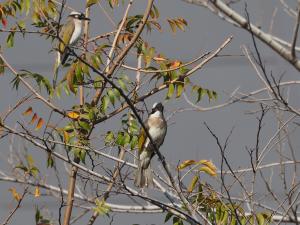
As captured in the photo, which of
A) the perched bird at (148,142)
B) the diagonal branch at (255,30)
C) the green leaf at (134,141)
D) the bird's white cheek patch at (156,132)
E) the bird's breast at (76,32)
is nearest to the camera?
the diagonal branch at (255,30)

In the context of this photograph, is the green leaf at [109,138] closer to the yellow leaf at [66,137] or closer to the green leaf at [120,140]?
the green leaf at [120,140]

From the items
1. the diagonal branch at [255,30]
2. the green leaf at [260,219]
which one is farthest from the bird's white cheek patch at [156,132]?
the diagonal branch at [255,30]

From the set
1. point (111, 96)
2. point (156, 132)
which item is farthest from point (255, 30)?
point (156, 132)

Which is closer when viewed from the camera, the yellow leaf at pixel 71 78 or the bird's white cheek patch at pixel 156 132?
the yellow leaf at pixel 71 78

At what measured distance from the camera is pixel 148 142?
6.09 meters

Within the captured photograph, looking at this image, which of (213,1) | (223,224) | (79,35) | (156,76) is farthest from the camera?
(79,35)

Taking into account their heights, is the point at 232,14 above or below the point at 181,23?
below

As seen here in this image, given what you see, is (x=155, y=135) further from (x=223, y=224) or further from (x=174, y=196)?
(x=223, y=224)

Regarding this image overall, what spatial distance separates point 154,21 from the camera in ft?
18.5

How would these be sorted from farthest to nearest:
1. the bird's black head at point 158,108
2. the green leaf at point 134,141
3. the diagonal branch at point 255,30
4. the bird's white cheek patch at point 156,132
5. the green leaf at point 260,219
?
the bird's black head at point 158,108 < the bird's white cheek patch at point 156,132 < the green leaf at point 134,141 < the green leaf at point 260,219 < the diagonal branch at point 255,30

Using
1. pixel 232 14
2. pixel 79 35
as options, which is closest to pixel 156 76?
pixel 79 35

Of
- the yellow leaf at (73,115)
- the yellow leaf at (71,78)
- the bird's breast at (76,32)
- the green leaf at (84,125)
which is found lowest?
the green leaf at (84,125)

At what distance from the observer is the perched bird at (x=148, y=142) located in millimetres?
5297

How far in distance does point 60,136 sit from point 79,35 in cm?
150
